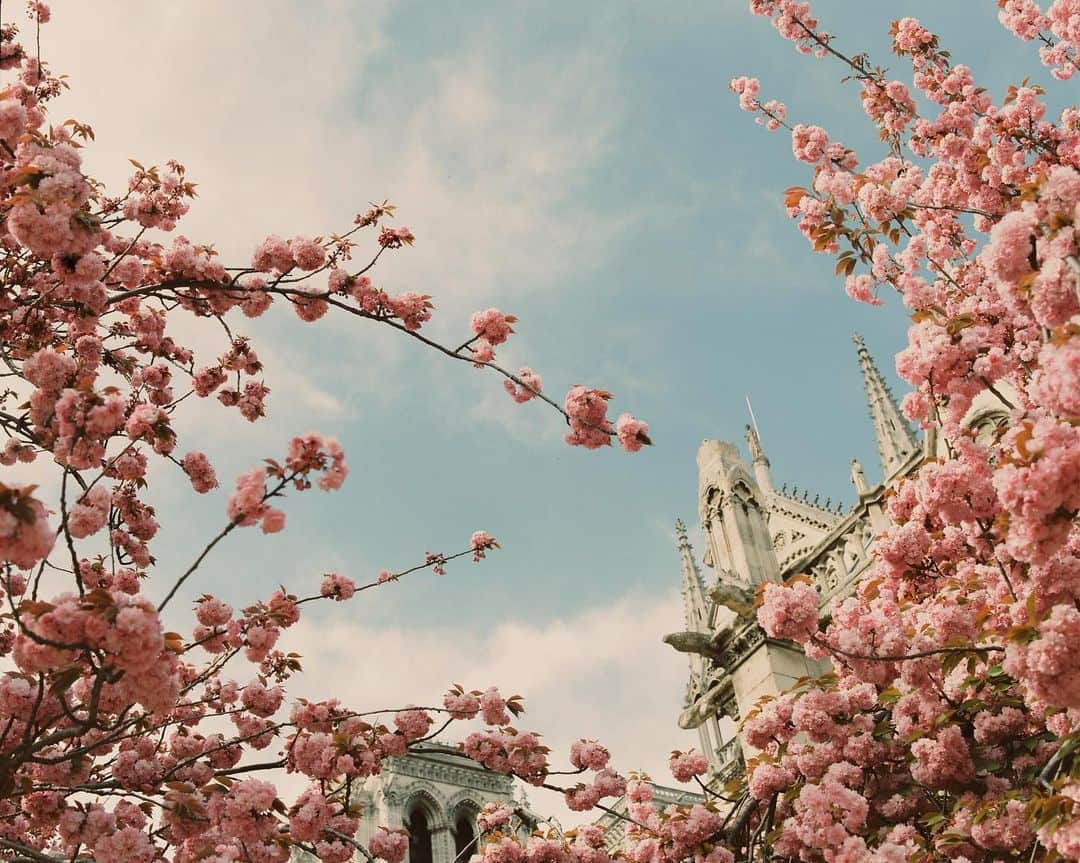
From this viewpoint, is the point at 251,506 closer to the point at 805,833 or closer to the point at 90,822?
the point at 90,822

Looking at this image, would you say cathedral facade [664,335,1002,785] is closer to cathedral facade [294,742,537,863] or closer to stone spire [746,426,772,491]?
stone spire [746,426,772,491]

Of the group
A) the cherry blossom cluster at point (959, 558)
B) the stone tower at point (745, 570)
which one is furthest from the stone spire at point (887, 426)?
the cherry blossom cluster at point (959, 558)

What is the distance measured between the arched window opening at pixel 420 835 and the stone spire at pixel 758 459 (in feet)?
70.0

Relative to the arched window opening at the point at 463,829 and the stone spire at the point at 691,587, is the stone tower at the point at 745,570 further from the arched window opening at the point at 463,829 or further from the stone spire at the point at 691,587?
the arched window opening at the point at 463,829

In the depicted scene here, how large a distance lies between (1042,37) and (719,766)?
10.9 m

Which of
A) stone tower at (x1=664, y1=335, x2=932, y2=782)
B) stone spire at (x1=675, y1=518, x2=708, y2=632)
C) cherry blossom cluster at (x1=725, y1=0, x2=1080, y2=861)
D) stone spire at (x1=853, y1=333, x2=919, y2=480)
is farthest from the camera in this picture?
stone spire at (x1=675, y1=518, x2=708, y2=632)

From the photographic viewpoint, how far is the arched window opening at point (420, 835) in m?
39.5

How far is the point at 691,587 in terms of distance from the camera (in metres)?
21.5

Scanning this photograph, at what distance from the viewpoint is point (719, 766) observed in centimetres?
1421

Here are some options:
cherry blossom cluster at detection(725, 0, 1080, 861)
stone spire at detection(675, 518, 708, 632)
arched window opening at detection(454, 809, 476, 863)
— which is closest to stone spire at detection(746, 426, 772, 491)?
stone spire at detection(675, 518, 708, 632)

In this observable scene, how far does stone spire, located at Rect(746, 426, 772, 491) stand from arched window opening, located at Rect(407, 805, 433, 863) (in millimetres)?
21322

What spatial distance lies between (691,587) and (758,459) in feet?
58.0

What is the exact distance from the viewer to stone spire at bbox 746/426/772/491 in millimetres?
36781

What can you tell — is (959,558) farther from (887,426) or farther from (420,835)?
(420,835)
